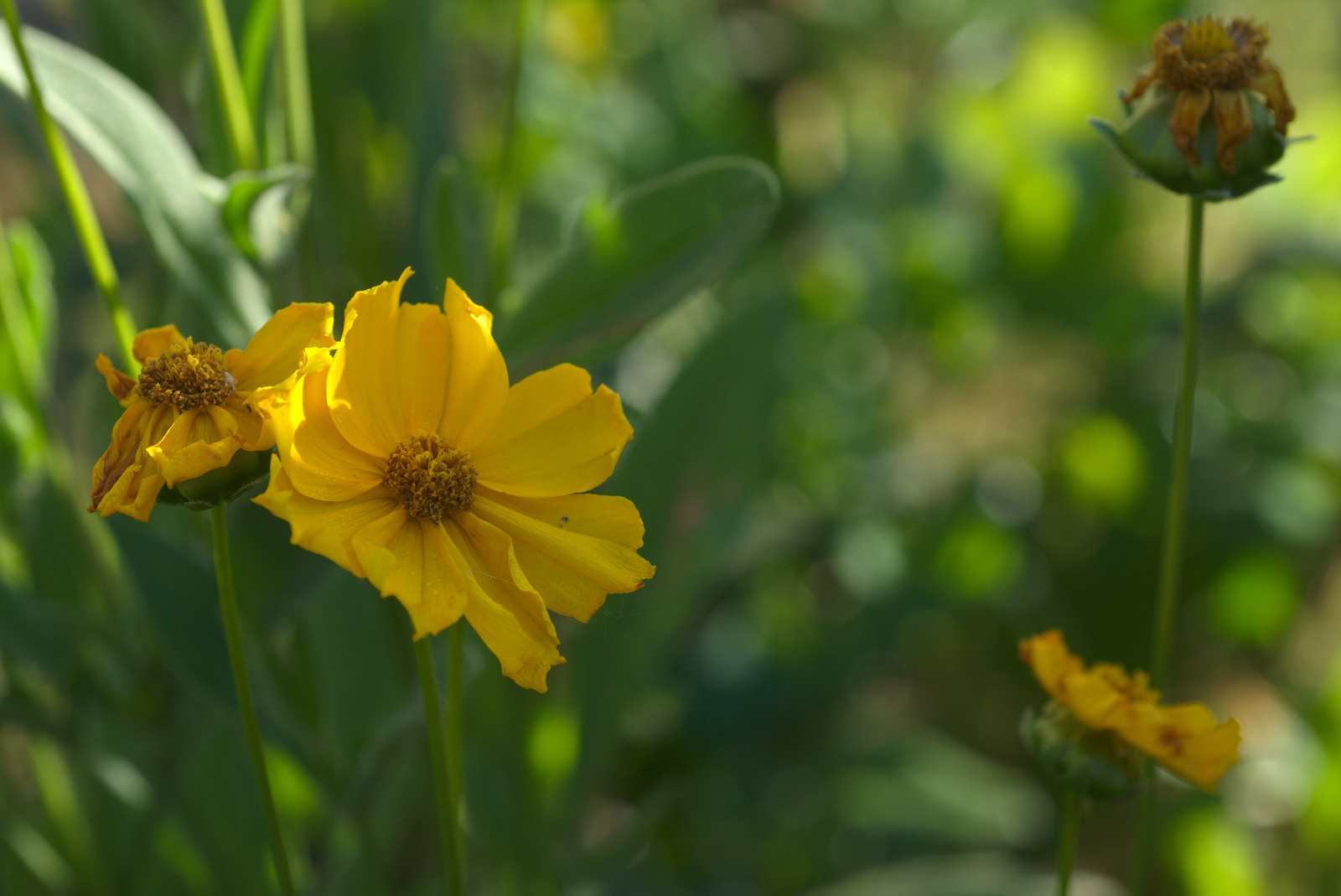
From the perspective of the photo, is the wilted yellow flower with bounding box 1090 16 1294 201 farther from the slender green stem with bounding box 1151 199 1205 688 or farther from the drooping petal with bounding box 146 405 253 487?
the drooping petal with bounding box 146 405 253 487

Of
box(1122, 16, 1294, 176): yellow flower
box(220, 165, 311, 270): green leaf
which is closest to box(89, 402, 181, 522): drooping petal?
box(220, 165, 311, 270): green leaf

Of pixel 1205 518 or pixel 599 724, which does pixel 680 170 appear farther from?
pixel 1205 518

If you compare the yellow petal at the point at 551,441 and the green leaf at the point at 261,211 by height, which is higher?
the green leaf at the point at 261,211

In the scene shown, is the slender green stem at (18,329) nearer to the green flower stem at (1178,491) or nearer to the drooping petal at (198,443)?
the drooping petal at (198,443)

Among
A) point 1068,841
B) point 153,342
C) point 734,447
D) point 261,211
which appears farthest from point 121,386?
point 734,447

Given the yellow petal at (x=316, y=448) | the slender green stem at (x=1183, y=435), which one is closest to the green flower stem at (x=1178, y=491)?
the slender green stem at (x=1183, y=435)

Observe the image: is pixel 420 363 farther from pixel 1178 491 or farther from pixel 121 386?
pixel 1178 491
